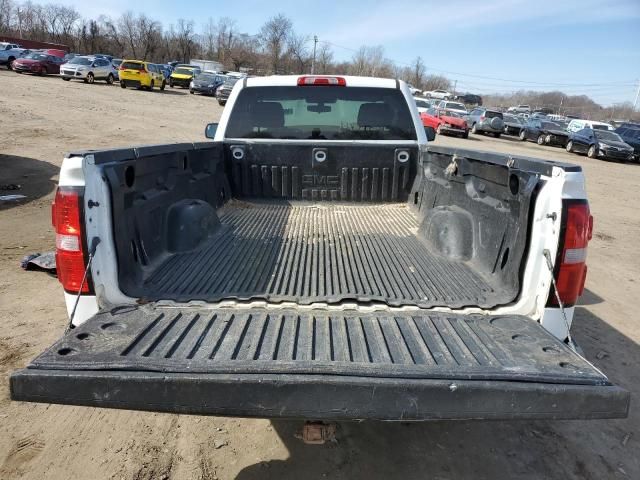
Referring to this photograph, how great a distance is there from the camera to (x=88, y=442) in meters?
2.75

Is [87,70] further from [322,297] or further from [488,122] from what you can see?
[322,297]

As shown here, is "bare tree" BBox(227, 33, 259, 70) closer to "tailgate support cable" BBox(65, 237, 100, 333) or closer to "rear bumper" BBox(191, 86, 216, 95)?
"rear bumper" BBox(191, 86, 216, 95)

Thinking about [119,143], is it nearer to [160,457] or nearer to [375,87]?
[375,87]

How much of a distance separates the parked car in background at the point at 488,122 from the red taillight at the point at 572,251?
101ft

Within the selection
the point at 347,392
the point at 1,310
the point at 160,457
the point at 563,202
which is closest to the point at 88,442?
the point at 160,457

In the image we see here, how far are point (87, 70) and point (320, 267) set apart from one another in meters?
37.4

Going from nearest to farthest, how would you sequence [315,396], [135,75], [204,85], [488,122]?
[315,396], [488,122], [135,75], [204,85]

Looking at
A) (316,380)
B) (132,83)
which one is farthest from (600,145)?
(132,83)

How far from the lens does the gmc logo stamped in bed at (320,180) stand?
16.0 ft

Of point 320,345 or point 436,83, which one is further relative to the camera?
point 436,83

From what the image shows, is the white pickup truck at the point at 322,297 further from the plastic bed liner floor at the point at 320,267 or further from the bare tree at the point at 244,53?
the bare tree at the point at 244,53

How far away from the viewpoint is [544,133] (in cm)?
3027

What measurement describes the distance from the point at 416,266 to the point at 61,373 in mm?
2157

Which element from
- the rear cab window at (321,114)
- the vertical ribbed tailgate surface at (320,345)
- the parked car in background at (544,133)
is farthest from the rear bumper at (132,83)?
the vertical ribbed tailgate surface at (320,345)
